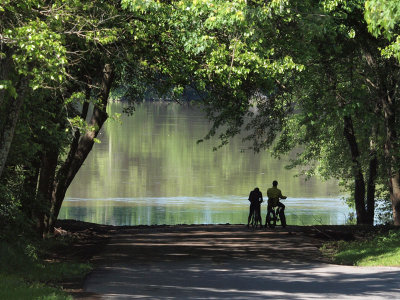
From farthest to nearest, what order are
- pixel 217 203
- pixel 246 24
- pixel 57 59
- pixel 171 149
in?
pixel 171 149
pixel 217 203
pixel 246 24
pixel 57 59

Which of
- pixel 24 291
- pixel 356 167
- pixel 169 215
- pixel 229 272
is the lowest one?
pixel 24 291

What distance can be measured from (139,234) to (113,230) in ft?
10.9

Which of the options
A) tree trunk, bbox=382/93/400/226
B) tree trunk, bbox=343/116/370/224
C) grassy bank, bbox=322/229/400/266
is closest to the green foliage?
grassy bank, bbox=322/229/400/266

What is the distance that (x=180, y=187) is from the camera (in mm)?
59750

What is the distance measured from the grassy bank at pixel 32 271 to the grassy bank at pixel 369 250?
6.66 meters

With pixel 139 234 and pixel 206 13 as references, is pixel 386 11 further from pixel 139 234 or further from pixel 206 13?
pixel 139 234

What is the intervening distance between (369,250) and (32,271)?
29.0ft

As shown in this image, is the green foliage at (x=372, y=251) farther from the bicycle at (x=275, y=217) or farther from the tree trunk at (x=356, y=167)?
the tree trunk at (x=356, y=167)

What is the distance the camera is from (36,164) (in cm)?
2180

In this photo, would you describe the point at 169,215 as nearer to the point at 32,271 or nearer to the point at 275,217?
the point at 275,217

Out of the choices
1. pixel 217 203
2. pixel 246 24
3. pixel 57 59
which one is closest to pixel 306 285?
pixel 246 24

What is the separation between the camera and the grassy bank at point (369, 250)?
18328mm

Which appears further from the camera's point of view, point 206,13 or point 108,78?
point 108,78

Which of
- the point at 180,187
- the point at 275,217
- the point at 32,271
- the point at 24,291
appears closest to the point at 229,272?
the point at 32,271
